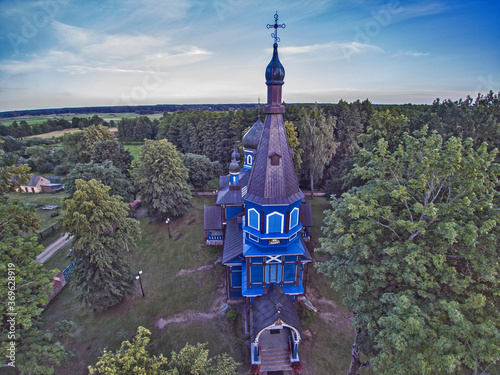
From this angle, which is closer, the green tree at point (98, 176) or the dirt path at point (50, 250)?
the dirt path at point (50, 250)

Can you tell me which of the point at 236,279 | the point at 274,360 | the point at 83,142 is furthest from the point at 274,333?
the point at 83,142

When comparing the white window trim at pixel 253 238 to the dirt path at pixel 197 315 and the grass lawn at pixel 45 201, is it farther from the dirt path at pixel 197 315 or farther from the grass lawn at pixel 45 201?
the grass lawn at pixel 45 201

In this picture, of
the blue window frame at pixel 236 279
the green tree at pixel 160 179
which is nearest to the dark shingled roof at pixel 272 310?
the blue window frame at pixel 236 279

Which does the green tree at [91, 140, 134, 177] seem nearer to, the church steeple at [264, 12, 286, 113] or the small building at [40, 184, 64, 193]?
the small building at [40, 184, 64, 193]

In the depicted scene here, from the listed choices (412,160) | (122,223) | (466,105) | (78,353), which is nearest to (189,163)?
(122,223)

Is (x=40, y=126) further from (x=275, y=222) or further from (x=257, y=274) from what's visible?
(x=275, y=222)

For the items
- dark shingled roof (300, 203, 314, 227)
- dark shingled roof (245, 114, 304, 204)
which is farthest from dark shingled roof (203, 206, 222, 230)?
dark shingled roof (245, 114, 304, 204)

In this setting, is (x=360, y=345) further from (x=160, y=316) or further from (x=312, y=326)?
(x=160, y=316)
